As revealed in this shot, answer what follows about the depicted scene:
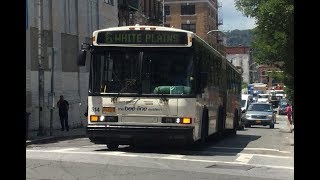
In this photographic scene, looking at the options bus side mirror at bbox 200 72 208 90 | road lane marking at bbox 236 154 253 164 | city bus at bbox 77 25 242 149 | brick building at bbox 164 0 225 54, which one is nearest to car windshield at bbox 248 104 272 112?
road lane marking at bbox 236 154 253 164

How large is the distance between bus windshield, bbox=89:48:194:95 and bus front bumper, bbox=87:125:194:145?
3.03ft

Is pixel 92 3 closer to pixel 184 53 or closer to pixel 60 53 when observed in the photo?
pixel 60 53

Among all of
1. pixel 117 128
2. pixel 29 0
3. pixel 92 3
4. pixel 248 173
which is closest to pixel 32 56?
pixel 29 0

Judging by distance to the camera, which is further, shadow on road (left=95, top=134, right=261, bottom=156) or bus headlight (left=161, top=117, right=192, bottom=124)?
shadow on road (left=95, top=134, right=261, bottom=156)

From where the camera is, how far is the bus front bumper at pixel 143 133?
592 inches

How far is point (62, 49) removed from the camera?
32219 millimetres

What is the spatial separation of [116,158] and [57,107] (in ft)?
50.7

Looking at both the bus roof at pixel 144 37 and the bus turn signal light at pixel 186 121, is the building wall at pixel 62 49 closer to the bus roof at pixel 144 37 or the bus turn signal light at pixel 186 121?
the bus roof at pixel 144 37

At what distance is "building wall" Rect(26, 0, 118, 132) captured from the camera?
28.4 metres

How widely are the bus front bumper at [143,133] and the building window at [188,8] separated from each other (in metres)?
87.2

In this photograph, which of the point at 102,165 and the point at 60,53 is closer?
the point at 102,165

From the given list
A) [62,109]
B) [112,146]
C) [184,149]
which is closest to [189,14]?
[62,109]

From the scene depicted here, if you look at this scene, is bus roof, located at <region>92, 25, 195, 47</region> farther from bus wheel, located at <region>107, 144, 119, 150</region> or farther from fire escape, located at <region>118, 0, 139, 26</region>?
fire escape, located at <region>118, 0, 139, 26</region>

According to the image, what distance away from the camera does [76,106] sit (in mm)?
33781
